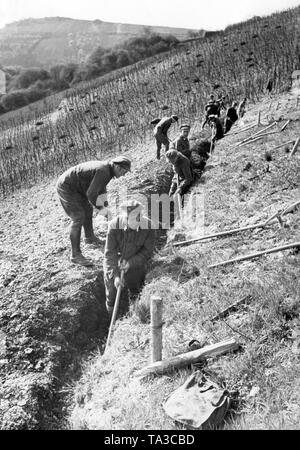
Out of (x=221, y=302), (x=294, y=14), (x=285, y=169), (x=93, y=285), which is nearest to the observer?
(x=221, y=302)

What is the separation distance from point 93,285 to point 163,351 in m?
1.77

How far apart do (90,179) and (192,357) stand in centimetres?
297

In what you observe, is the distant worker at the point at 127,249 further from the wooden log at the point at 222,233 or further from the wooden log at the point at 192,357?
the wooden log at the point at 192,357

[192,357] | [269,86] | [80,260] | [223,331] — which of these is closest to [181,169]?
[80,260]

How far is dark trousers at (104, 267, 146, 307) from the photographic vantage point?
17.0 feet

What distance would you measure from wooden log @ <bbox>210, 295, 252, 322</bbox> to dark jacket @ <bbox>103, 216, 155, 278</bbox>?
140 cm

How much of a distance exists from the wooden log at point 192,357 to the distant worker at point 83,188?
243 cm

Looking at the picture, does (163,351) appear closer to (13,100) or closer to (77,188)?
(77,188)

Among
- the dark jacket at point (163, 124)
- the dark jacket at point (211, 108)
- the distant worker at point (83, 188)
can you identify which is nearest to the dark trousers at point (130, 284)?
the distant worker at point (83, 188)

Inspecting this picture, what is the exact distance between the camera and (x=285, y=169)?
7652mm

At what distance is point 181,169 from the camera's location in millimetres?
8352

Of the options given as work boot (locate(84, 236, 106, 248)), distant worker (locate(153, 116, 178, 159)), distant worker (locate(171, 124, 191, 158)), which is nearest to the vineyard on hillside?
distant worker (locate(153, 116, 178, 159))
